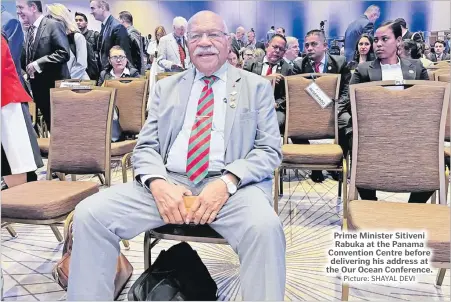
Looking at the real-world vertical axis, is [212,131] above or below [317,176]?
above

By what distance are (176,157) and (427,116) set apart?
1105 millimetres

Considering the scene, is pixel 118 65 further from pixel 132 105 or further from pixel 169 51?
pixel 169 51

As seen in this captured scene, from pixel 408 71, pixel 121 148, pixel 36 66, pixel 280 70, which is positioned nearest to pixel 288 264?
pixel 121 148

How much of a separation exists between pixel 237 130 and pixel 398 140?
29.4 inches

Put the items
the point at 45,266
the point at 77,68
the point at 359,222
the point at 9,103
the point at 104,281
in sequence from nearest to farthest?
the point at 104,281 → the point at 359,222 → the point at 9,103 → the point at 45,266 → the point at 77,68

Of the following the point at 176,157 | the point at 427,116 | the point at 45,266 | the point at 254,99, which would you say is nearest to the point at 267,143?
the point at 254,99

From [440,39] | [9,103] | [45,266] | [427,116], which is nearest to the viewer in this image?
[427,116]

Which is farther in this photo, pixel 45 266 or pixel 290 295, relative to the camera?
pixel 45 266

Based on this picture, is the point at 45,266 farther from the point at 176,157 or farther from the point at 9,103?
the point at 176,157

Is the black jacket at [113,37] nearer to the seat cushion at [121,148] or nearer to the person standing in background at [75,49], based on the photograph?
the person standing in background at [75,49]

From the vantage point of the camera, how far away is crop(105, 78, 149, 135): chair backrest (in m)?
3.50

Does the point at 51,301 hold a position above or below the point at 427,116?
below

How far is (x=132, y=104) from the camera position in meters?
3.52

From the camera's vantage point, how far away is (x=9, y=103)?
2.23m
